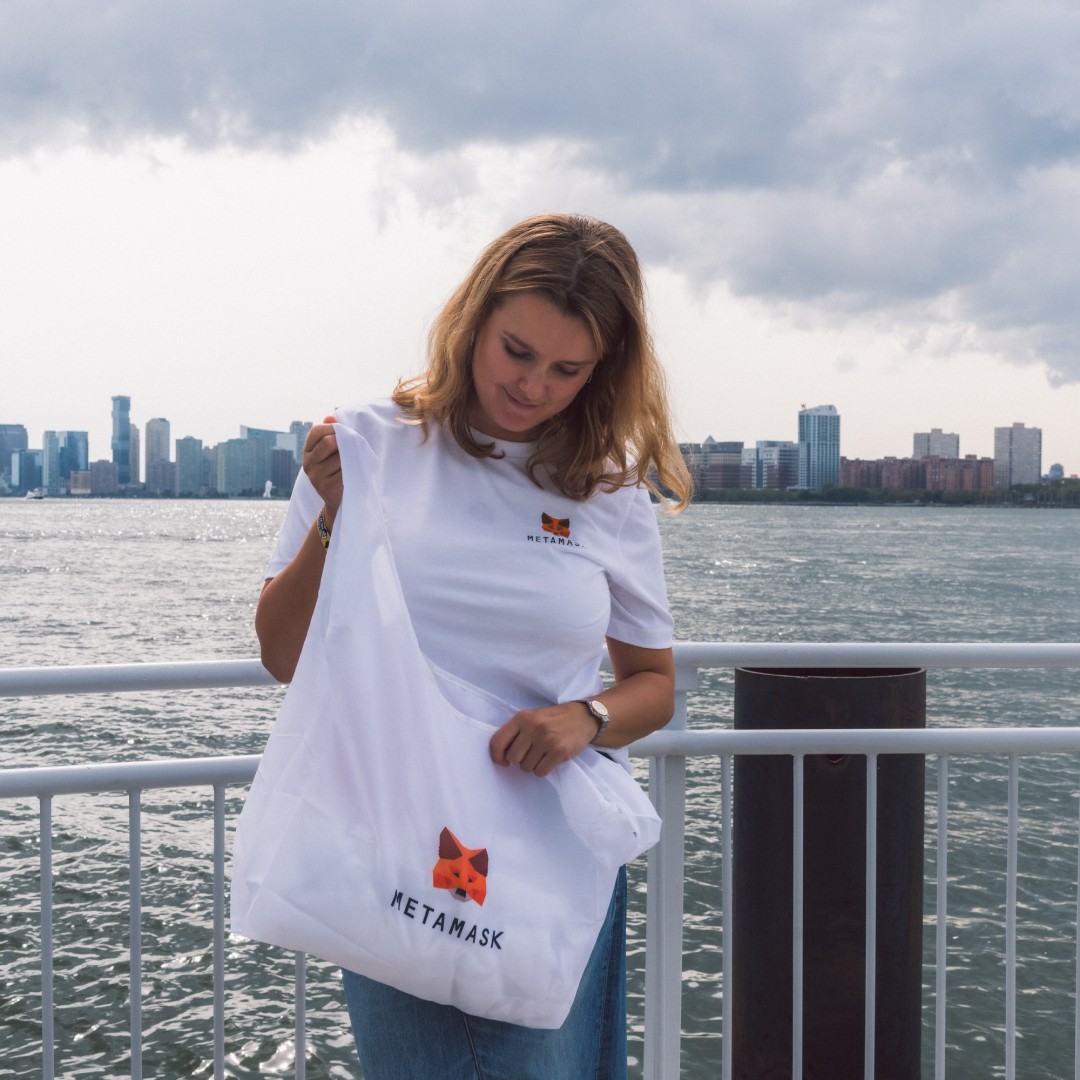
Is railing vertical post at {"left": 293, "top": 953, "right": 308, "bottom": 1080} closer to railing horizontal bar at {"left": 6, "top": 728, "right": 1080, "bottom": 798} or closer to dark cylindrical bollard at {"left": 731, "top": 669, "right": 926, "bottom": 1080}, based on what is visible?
railing horizontal bar at {"left": 6, "top": 728, "right": 1080, "bottom": 798}

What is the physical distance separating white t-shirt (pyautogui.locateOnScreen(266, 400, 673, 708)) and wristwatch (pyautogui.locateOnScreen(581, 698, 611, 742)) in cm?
3

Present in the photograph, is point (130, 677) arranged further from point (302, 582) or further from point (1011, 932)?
point (1011, 932)

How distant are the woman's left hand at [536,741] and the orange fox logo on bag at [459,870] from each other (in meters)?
0.15

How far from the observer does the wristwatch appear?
168 centimetres

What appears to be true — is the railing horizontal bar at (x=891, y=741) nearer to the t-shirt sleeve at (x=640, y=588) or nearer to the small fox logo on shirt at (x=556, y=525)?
the t-shirt sleeve at (x=640, y=588)

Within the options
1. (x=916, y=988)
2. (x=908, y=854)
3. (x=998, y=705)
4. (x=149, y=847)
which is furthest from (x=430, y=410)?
(x=998, y=705)

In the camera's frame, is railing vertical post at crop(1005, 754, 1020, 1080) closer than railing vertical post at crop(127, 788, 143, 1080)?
No

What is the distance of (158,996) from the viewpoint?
340 inches

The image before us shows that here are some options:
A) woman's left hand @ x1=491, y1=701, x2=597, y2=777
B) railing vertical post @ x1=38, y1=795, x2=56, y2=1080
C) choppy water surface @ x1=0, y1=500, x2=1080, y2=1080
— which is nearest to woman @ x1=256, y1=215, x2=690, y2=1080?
woman's left hand @ x1=491, y1=701, x2=597, y2=777

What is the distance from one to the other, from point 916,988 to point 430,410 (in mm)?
2134

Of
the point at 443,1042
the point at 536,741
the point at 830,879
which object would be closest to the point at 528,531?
the point at 536,741

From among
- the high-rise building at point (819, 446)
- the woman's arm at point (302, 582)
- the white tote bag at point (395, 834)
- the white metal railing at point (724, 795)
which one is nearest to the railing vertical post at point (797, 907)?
the white metal railing at point (724, 795)

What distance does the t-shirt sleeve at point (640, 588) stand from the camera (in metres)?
1.85

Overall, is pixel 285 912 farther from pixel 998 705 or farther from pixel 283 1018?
pixel 998 705
